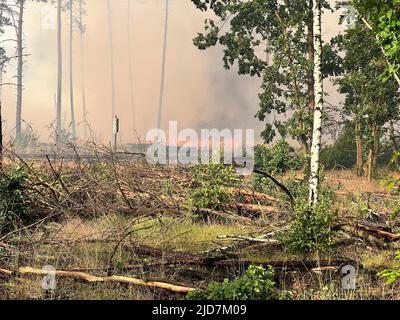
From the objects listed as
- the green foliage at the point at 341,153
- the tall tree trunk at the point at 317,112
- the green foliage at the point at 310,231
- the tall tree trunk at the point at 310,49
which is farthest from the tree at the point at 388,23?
the green foliage at the point at 341,153

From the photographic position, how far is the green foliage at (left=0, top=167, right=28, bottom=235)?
10398mm

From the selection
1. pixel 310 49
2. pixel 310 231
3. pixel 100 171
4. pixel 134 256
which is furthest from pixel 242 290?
pixel 310 49

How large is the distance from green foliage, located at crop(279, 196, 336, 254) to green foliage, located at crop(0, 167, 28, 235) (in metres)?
5.76

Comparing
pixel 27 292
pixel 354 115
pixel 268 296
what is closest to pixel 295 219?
pixel 268 296

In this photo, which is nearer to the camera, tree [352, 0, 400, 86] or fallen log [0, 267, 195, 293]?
tree [352, 0, 400, 86]

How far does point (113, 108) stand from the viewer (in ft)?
192

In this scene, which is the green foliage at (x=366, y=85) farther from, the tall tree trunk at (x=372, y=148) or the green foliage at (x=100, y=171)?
the green foliage at (x=100, y=171)

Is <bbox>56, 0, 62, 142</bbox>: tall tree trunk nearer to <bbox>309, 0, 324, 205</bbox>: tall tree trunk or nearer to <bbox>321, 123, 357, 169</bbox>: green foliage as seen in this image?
<bbox>321, 123, 357, 169</bbox>: green foliage
